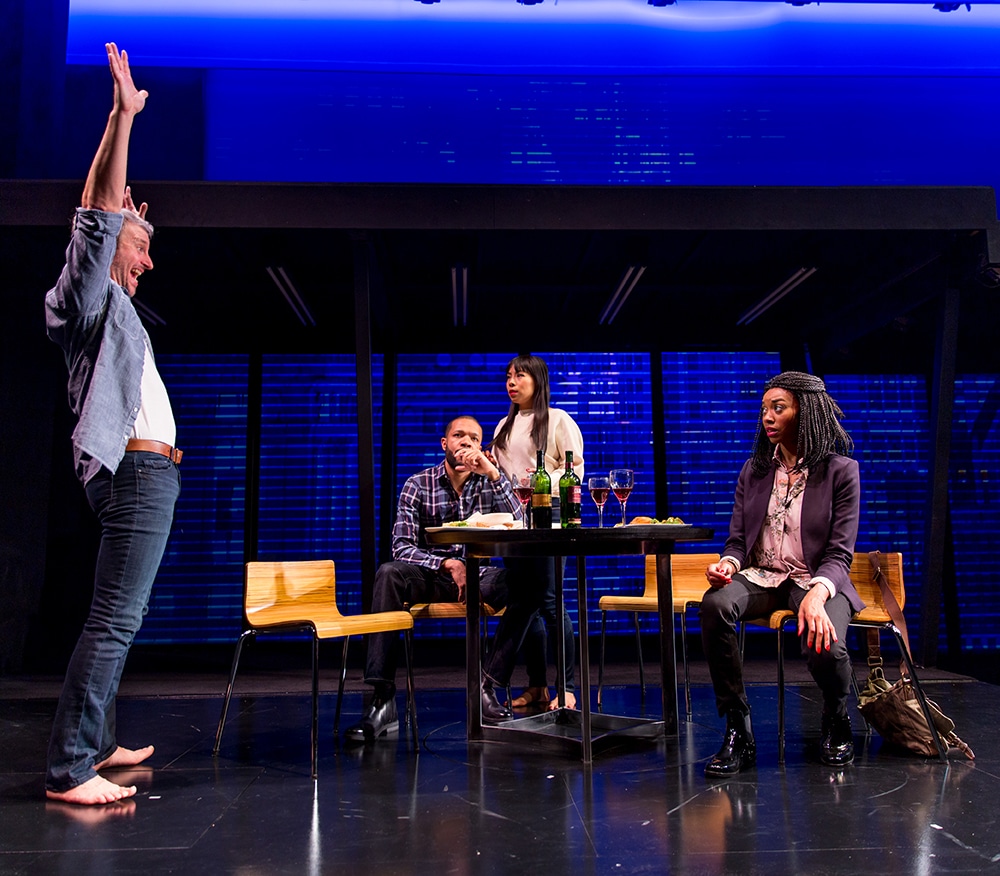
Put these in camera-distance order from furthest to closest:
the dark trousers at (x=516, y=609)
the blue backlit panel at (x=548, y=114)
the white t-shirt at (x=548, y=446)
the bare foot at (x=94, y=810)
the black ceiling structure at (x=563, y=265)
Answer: the blue backlit panel at (x=548, y=114)
the black ceiling structure at (x=563, y=265)
the white t-shirt at (x=548, y=446)
the dark trousers at (x=516, y=609)
the bare foot at (x=94, y=810)

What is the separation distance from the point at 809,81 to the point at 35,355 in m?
5.63

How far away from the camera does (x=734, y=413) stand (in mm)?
6805

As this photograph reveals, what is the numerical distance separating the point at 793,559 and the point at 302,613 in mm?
1830

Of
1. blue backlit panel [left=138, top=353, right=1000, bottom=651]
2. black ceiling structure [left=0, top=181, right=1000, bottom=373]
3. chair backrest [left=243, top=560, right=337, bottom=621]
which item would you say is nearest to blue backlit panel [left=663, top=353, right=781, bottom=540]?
blue backlit panel [left=138, top=353, right=1000, bottom=651]

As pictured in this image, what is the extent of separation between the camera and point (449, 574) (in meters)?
3.56

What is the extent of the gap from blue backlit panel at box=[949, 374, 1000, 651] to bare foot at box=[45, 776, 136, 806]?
6089mm

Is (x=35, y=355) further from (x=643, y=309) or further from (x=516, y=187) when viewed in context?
(x=643, y=309)

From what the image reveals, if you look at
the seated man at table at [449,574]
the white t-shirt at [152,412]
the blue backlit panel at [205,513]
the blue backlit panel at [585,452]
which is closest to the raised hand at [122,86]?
the white t-shirt at [152,412]

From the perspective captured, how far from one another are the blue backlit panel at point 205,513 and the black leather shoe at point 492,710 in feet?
11.0

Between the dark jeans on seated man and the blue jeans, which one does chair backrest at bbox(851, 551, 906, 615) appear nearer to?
the dark jeans on seated man

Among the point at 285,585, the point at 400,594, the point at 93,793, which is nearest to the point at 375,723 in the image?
the point at 400,594

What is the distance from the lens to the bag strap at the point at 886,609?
304 centimetres

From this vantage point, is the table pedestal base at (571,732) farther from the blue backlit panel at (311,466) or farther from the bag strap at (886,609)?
the blue backlit panel at (311,466)

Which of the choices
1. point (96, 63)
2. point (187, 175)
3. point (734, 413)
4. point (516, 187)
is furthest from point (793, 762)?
point (96, 63)
